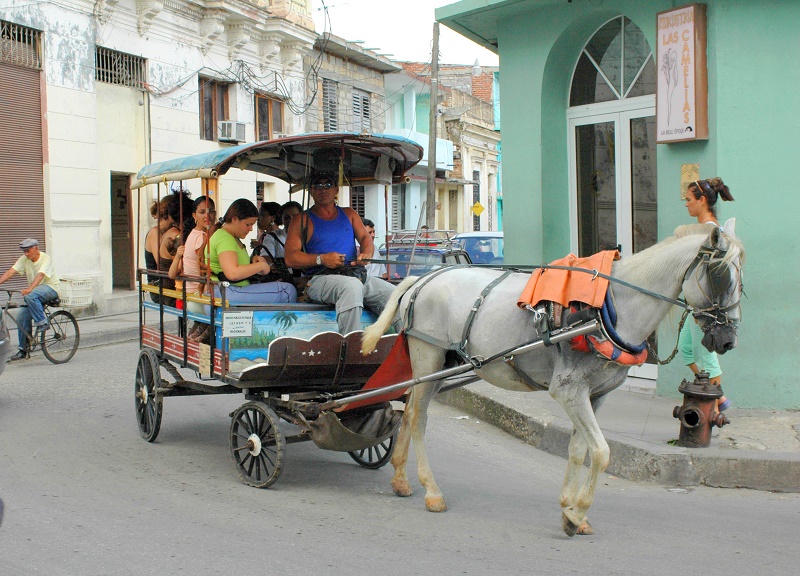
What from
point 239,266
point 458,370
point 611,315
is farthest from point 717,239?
point 239,266

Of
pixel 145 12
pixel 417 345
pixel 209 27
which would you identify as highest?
pixel 209 27

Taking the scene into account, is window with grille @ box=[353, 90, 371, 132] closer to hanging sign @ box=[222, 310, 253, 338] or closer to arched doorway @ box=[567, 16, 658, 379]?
arched doorway @ box=[567, 16, 658, 379]

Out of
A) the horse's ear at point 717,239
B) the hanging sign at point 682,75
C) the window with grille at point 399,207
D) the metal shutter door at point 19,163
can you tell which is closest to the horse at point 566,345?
the horse's ear at point 717,239

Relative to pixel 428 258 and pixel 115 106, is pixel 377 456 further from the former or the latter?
pixel 115 106

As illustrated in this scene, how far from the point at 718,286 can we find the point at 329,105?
23801 mm

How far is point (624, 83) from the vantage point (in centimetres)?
897

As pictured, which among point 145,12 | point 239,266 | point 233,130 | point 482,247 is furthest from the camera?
point 233,130

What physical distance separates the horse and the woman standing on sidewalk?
1657 mm

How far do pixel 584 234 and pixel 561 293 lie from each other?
5.01 meters

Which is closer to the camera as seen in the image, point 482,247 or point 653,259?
point 653,259

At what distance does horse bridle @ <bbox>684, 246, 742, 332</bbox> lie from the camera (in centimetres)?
442

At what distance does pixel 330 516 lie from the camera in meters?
5.15

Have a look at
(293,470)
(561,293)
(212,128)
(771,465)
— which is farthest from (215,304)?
(212,128)

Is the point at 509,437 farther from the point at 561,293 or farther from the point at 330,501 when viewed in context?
the point at 561,293
